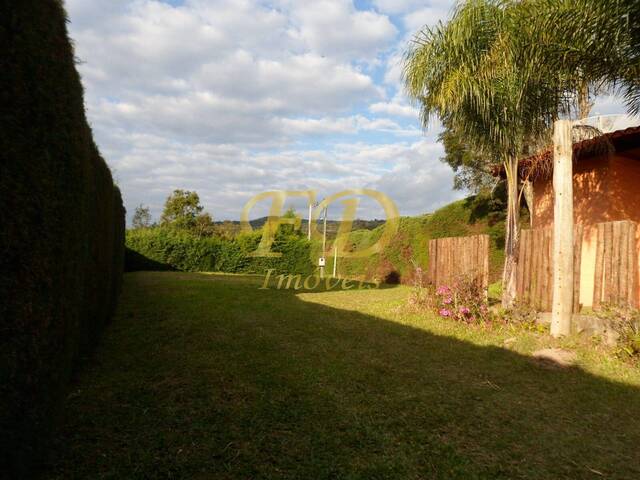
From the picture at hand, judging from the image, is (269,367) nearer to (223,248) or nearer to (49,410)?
(49,410)

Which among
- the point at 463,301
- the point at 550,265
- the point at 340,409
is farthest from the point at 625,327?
the point at 340,409

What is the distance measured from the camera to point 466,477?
245 centimetres

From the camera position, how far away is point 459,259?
854 centimetres

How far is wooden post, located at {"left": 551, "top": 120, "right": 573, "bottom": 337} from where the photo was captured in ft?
19.5

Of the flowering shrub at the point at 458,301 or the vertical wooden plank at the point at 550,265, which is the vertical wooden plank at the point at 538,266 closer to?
the vertical wooden plank at the point at 550,265

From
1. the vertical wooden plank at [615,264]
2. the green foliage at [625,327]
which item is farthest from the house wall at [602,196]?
the green foliage at [625,327]

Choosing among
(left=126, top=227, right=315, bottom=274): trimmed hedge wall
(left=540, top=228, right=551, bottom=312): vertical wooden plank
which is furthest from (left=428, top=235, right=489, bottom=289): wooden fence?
(left=126, top=227, right=315, bottom=274): trimmed hedge wall

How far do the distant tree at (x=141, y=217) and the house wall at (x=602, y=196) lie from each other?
104 feet

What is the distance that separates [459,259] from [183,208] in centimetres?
2692

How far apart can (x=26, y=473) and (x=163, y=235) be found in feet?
67.6

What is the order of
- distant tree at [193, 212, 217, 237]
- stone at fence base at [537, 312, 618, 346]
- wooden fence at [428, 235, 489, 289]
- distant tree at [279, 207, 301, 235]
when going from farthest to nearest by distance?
distant tree at [193, 212, 217, 237] < distant tree at [279, 207, 301, 235] < wooden fence at [428, 235, 489, 289] < stone at fence base at [537, 312, 618, 346]

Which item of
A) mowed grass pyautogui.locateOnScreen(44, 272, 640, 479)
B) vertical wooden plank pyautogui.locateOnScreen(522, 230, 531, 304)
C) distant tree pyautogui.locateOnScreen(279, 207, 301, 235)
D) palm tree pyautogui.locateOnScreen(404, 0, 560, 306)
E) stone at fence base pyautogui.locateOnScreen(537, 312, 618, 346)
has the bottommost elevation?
mowed grass pyautogui.locateOnScreen(44, 272, 640, 479)

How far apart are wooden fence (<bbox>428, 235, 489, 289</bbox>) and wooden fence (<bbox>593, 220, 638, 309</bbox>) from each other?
2132 millimetres

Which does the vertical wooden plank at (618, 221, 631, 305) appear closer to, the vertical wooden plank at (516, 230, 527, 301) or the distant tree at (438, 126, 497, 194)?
the vertical wooden plank at (516, 230, 527, 301)
